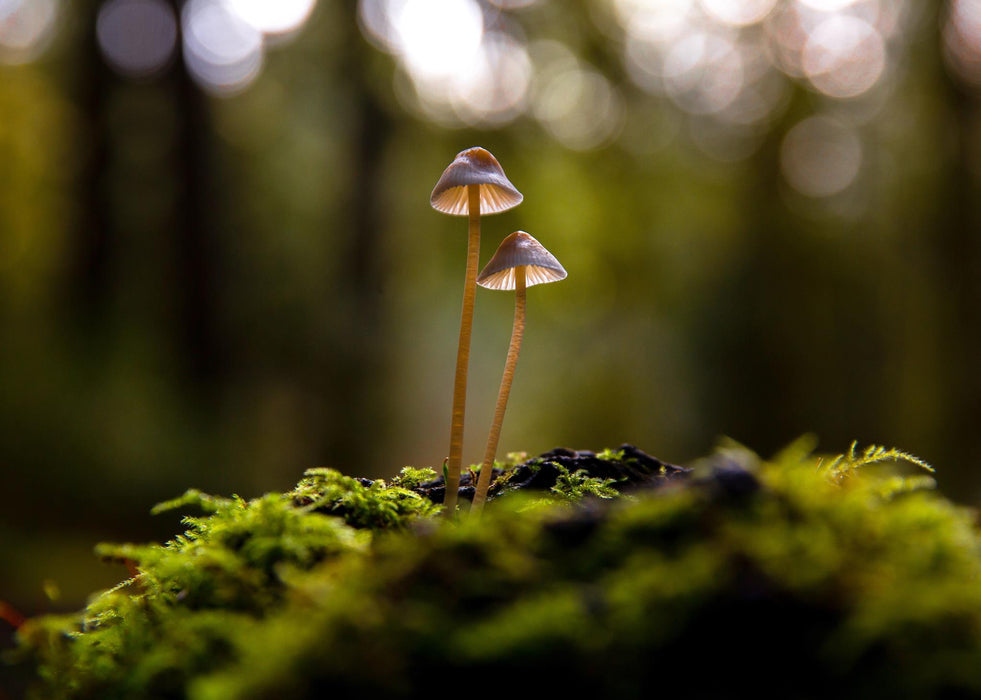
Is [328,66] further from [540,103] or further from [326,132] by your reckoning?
[540,103]

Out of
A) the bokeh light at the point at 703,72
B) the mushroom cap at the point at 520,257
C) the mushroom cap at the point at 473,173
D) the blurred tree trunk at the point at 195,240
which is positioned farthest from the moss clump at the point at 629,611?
the bokeh light at the point at 703,72

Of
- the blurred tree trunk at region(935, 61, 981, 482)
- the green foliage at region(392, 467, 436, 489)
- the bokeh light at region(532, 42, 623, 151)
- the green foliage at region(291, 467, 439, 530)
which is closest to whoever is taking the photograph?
the green foliage at region(291, 467, 439, 530)

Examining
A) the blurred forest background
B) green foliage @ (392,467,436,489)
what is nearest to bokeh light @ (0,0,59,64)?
the blurred forest background

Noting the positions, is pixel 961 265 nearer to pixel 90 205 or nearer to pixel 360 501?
pixel 360 501

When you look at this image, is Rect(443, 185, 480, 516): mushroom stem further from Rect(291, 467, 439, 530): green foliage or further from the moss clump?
the moss clump

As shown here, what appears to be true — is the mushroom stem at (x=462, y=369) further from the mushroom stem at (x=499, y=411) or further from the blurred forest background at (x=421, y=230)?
the blurred forest background at (x=421, y=230)

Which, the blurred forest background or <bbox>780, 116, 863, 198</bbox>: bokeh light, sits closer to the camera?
the blurred forest background
